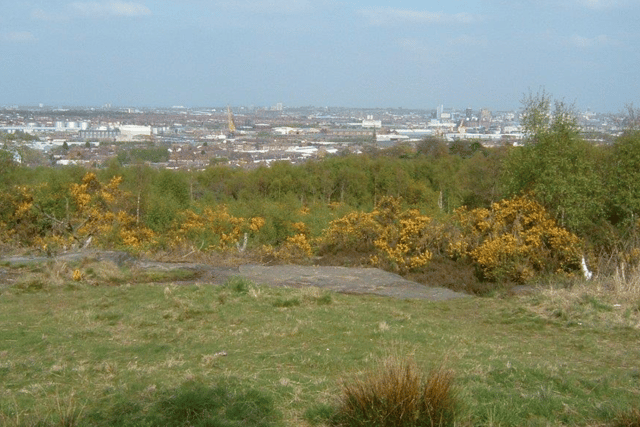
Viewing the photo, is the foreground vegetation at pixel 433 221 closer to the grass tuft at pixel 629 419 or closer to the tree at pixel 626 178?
the tree at pixel 626 178

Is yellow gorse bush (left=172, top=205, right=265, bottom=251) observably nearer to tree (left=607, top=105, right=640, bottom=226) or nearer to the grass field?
the grass field

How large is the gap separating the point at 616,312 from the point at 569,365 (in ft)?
9.63

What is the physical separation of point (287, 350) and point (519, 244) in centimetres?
854

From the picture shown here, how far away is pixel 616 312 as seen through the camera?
8.97 m

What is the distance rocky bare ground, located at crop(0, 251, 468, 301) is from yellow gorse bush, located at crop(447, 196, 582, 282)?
191cm

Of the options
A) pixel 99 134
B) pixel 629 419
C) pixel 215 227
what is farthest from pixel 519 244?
pixel 99 134

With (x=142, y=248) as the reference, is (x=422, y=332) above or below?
above

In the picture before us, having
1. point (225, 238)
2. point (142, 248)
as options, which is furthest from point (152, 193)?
point (142, 248)

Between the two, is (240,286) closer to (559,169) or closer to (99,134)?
(559,169)

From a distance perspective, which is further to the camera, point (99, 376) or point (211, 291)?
point (211, 291)

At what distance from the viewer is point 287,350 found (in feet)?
22.1

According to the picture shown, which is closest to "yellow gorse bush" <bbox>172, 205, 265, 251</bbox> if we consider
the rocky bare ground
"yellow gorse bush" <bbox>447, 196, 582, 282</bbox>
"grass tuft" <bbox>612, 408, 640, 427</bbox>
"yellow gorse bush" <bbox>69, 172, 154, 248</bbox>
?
"yellow gorse bush" <bbox>69, 172, 154, 248</bbox>

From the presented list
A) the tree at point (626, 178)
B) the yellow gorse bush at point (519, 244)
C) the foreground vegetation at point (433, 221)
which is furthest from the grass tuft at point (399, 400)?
the tree at point (626, 178)

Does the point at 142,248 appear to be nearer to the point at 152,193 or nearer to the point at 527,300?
the point at 152,193
